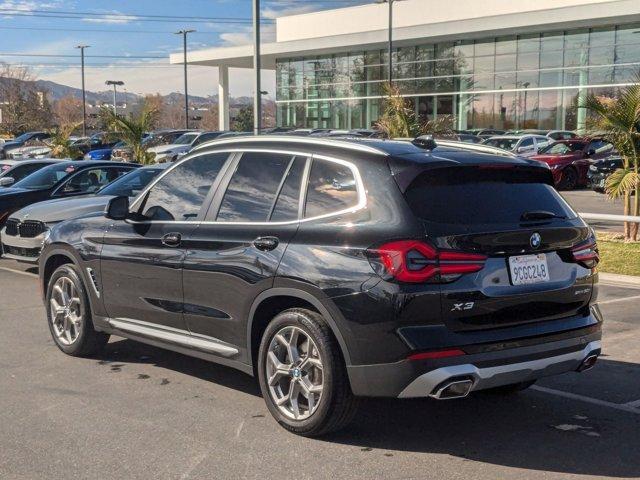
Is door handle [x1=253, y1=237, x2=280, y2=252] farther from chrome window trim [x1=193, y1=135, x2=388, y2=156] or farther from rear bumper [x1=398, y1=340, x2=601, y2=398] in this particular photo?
rear bumper [x1=398, y1=340, x2=601, y2=398]

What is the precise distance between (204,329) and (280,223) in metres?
0.99

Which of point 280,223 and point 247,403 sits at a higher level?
point 280,223

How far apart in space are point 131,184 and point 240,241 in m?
7.33

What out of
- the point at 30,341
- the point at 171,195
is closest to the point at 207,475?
the point at 171,195

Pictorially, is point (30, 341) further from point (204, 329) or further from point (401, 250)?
point (401, 250)

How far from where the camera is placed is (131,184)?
1216 centimetres

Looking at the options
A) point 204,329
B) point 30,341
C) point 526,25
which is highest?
point 526,25

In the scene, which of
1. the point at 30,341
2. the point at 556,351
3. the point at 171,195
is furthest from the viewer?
the point at 30,341

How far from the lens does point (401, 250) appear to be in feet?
14.4

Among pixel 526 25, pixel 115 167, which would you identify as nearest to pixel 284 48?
pixel 526 25

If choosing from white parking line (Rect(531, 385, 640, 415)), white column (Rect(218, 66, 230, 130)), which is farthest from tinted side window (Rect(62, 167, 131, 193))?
white column (Rect(218, 66, 230, 130))

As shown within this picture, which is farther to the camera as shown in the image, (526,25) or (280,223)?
(526,25)

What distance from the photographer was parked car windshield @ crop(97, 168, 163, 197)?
39.3 ft

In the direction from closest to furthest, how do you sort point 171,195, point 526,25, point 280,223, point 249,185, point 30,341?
1. point 280,223
2. point 249,185
3. point 171,195
4. point 30,341
5. point 526,25
